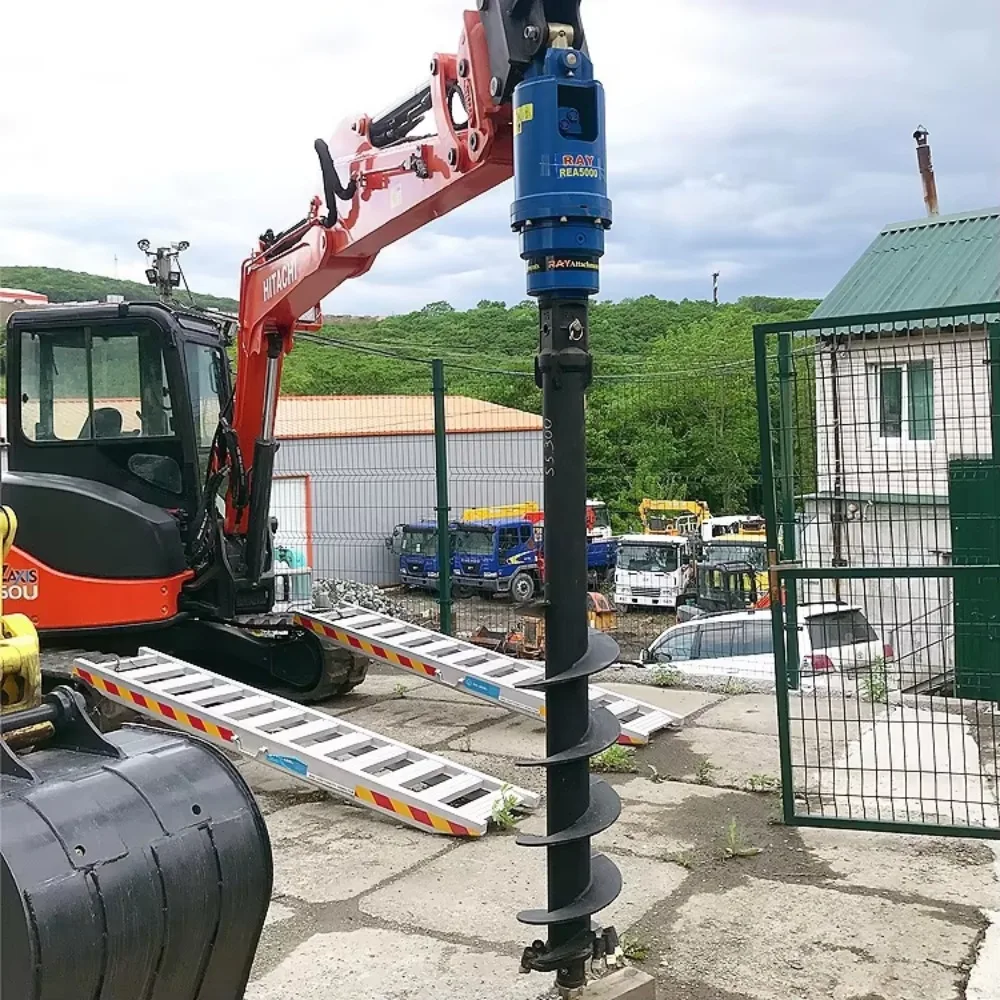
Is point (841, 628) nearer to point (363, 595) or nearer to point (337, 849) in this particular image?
point (337, 849)

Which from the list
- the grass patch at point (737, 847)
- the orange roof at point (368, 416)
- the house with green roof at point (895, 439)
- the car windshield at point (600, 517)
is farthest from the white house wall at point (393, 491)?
the car windshield at point (600, 517)

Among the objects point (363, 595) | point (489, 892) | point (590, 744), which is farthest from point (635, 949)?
point (363, 595)

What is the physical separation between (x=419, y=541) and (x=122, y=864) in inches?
471

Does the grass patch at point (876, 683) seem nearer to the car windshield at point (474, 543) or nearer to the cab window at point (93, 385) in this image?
the cab window at point (93, 385)

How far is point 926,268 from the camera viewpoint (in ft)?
65.7

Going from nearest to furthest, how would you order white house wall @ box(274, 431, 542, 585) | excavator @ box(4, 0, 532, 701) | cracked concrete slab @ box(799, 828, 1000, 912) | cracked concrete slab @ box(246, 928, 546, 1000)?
cracked concrete slab @ box(246, 928, 546, 1000) < cracked concrete slab @ box(799, 828, 1000, 912) < excavator @ box(4, 0, 532, 701) < white house wall @ box(274, 431, 542, 585)

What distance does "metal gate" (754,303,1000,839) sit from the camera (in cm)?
Result: 562

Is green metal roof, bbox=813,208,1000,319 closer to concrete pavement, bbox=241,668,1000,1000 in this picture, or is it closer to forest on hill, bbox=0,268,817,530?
forest on hill, bbox=0,268,817,530

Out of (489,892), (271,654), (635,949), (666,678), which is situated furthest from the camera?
(666,678)

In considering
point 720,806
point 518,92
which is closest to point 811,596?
point 720,806

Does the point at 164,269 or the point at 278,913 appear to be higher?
the point at 164,269

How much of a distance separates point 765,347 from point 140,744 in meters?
3.72

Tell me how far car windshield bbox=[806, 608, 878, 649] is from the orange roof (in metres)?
9.35

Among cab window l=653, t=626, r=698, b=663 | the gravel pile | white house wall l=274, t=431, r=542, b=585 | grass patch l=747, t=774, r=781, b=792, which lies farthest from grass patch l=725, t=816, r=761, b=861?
the gravel pile
